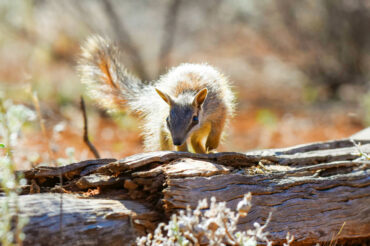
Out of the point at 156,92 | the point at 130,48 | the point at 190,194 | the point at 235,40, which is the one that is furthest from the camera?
the point at 235,40

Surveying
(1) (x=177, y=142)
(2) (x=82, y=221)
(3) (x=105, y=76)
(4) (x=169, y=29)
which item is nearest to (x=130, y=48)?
(4) (x=169, y=29)

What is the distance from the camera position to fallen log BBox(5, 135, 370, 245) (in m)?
2.64

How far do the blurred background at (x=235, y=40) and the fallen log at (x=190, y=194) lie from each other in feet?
14.7

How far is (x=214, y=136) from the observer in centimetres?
489

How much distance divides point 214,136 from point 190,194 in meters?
2.03

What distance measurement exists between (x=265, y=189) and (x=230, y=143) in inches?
170

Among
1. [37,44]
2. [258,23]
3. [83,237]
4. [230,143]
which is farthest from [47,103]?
[83,237]

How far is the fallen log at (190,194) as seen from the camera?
2.64m

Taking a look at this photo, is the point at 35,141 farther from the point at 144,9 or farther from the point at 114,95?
the point at 144,9

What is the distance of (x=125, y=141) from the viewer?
26.1 feet

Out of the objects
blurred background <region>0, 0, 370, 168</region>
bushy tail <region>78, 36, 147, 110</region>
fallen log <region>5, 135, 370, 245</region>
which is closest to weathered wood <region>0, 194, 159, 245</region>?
fallen log <region>5, 135, 370, 245</region>

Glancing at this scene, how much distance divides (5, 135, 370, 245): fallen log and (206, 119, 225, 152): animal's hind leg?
51.8 inches

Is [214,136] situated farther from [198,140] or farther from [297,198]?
[297,198]

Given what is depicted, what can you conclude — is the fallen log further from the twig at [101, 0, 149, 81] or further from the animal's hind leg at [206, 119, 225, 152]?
the twig at [101, 0, 149, 81]
